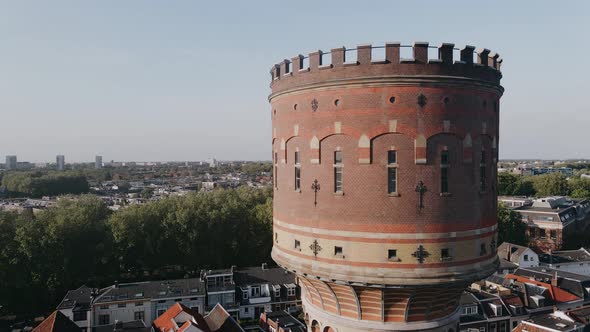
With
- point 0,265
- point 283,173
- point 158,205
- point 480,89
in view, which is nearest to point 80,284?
point 0,265

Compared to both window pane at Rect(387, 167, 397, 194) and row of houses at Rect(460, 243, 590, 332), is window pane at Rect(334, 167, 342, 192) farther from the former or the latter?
row of houses at Rect(460, 243, 590, 332)

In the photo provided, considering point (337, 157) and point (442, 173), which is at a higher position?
point (337, 157)

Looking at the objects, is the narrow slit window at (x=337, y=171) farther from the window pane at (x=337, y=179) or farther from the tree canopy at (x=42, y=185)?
the tree canopy at (x=42, y=185)

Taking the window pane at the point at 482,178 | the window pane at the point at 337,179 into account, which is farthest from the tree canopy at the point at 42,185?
the window pane at the point at 482,178

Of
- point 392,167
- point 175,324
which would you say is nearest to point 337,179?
point 392,167

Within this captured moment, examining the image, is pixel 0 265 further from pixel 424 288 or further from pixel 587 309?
pixel 587 309

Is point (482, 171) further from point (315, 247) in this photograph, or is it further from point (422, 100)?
point (315, 247)
